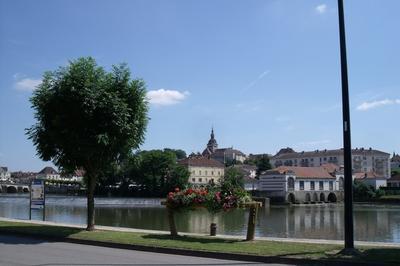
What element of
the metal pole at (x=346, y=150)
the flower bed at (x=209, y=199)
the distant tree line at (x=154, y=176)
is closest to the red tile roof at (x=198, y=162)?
the distant tree line at (x=154, y=176)

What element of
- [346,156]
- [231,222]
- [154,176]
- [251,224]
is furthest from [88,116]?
[154,176]

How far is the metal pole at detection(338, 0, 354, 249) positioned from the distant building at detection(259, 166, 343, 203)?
13375 centimetres

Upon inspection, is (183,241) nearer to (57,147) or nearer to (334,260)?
(334,260)

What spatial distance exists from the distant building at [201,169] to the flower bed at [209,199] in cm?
16085

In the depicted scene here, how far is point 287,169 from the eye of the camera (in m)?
154

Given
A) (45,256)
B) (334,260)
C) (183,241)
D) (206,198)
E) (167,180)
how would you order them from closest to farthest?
(334,260) → (45,256) → (183,241) → (206,198) → (167,180)

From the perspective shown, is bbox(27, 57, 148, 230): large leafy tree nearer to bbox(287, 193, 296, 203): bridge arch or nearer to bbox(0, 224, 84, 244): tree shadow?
bbox(0, 224, 84, 244): tree shadow

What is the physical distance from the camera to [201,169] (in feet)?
617

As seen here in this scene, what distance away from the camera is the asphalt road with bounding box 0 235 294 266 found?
13742 mm

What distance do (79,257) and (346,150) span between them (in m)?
7.99

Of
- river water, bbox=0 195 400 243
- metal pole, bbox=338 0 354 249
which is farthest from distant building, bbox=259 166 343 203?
metal pole, bbox=338 0 354 249

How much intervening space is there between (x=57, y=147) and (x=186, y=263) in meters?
11.7

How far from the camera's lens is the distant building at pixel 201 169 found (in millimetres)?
183500

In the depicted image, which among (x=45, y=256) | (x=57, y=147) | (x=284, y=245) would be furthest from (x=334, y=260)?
(x=57, y=147)
